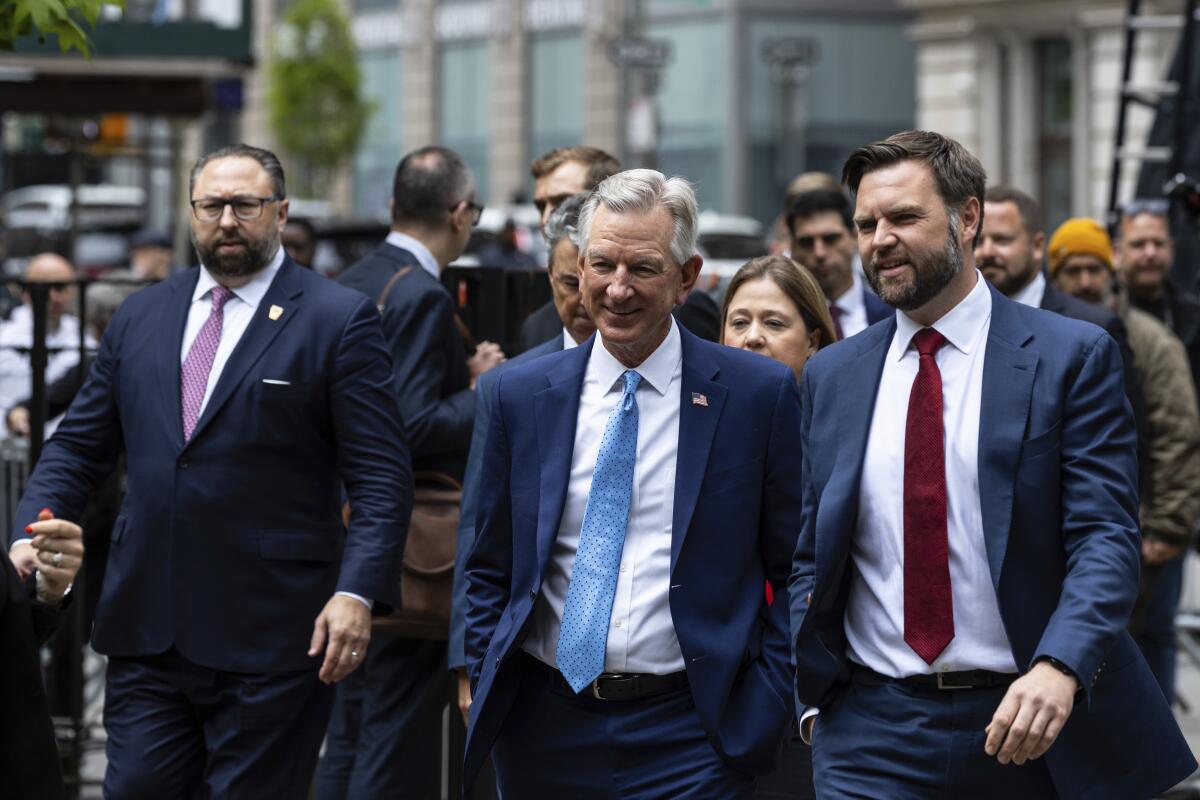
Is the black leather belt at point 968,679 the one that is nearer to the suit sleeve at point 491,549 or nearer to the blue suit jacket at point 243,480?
the suit sleeve at point 491,549

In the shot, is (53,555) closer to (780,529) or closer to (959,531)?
(780,529)

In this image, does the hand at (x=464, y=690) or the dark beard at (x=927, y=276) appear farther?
the hand at (x=464, y=690)

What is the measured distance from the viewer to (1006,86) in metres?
35.9

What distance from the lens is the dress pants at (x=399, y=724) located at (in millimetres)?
6988

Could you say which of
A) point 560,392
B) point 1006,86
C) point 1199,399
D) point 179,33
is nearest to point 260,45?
point 1006,86

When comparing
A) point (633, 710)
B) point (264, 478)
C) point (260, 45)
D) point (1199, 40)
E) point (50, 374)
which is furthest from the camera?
point (260, 45)

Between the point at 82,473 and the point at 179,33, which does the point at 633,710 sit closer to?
the point at 82,473

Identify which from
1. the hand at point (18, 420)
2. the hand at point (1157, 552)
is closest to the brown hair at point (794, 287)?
the hand at point (1157, 552)

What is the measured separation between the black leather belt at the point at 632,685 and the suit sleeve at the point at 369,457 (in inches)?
52.4

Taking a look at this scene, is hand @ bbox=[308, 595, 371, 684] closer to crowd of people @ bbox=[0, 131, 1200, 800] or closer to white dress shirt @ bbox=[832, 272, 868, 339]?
crowd of people @ bbox=[0, 131, 1200, 800]

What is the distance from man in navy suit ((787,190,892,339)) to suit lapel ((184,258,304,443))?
2982mm

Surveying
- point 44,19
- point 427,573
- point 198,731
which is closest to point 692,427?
point 198,731

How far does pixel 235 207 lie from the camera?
6.07 meters

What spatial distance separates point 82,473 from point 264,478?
1.86 ft
